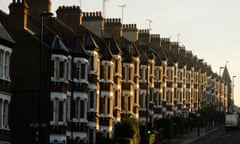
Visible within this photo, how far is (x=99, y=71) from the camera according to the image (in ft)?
224

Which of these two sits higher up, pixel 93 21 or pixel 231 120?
pixel 93 21

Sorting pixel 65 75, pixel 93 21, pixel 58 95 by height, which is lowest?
pixel 58 95

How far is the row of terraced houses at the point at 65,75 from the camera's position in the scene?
5434 centimetres

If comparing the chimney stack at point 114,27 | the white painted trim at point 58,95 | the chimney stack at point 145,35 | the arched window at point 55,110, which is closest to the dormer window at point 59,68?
the white painted trim at point 58,95

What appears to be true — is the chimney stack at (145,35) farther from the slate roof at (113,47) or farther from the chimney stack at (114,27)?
the slate roof at (113,47)

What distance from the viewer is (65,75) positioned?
5597cm

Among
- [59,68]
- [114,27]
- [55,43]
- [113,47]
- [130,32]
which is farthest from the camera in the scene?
[130,32]

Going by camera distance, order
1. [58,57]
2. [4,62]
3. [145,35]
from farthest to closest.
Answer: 1. [145,35]
2. [58,57]
3. [4,62]

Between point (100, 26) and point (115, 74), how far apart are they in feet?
21.9

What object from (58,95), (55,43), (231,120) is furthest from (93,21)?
(231,120)

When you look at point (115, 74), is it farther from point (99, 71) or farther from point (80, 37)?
point (80, 37)

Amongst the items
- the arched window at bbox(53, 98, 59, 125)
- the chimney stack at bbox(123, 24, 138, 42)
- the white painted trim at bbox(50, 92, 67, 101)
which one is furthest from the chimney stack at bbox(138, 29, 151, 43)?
the arched window at bbox(53, 98, 59, 125)

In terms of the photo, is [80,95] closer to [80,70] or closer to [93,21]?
[80,70]

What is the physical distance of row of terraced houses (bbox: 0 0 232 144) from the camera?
54.3 m
